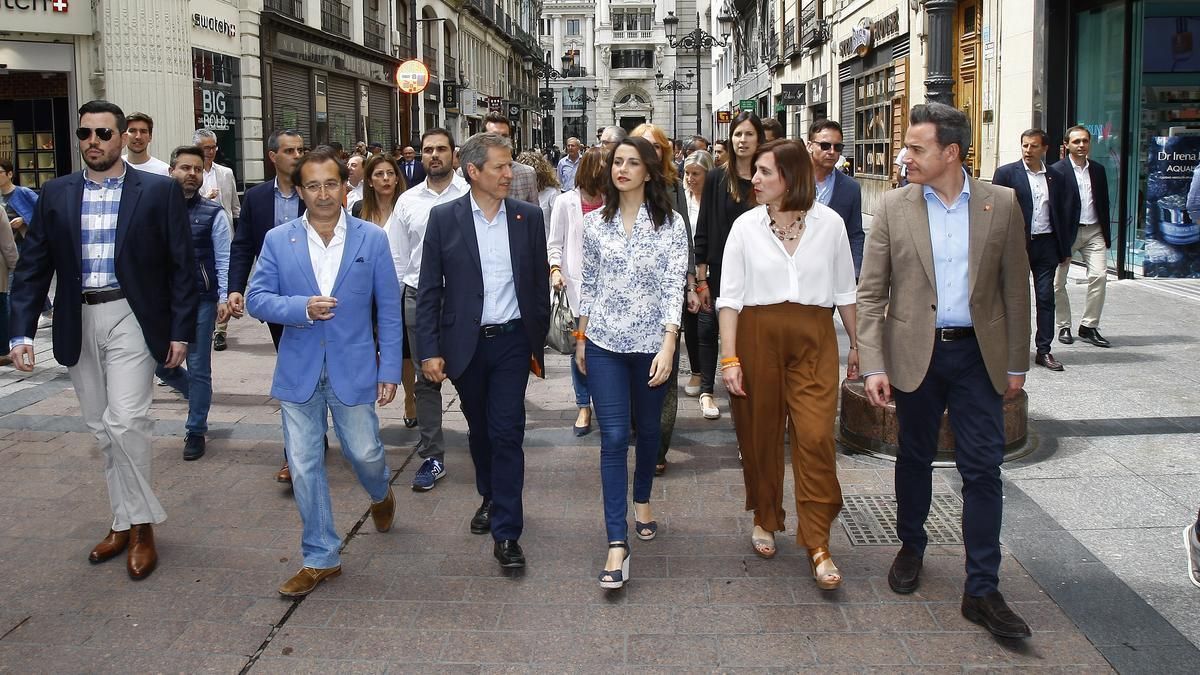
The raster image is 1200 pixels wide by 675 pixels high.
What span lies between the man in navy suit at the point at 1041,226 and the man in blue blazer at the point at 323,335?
5.78 meters

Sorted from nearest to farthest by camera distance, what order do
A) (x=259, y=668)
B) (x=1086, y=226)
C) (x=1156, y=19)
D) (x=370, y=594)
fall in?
(x=259, y=668), (x=370, y=594), (x=1086, y=226), (x=1156, y=19)

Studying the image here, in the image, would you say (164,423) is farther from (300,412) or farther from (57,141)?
(57,141)

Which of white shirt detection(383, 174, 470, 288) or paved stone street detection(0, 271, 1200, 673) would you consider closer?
paved stone street detection(0, 271, 1200, 673)

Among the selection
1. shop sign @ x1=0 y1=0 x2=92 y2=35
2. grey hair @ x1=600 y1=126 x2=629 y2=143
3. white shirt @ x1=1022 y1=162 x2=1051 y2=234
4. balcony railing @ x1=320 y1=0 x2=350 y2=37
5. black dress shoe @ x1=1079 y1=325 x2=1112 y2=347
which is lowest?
black dress shoe @ x1=1079 y1=325 x2=1112 y2=347

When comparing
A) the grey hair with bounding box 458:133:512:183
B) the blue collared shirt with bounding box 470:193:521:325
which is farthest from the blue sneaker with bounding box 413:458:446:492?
the grey hair with bounding box 458:133:512:183

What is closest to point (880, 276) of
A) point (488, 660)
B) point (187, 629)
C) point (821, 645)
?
point (821, 645)

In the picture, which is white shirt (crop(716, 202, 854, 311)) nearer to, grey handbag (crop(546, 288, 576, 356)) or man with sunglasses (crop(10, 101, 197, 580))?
grey handbag (crop(546, 288, 576, 356))

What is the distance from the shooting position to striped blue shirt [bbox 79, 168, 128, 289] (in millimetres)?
4977

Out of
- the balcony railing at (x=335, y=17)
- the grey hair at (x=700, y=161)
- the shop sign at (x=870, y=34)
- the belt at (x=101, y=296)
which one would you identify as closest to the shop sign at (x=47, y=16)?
the balcony railing at (x=335, y=17)

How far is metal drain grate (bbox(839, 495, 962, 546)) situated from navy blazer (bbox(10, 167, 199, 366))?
3227 mm

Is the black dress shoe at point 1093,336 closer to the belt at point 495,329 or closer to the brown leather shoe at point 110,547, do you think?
the belt at point 495,329

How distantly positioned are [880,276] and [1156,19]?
35.7 ft

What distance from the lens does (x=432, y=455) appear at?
6277mm

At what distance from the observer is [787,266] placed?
461cm
